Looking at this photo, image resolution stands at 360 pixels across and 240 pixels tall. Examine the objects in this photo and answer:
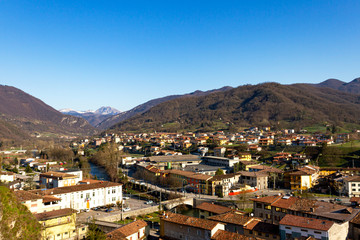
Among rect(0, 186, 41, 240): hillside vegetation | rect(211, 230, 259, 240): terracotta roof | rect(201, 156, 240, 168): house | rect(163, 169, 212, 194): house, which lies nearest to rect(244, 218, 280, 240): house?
rect(211, 230, 259, 240): terracotta roof

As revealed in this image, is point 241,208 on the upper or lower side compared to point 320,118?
lower

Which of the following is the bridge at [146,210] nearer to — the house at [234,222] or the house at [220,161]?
the house at [234,222]

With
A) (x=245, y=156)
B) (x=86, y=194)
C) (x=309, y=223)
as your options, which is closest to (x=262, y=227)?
(x=309, y=223)

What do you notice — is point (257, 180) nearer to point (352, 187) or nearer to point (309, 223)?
point (352, 187)

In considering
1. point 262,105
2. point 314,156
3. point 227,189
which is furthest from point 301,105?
point 227,189

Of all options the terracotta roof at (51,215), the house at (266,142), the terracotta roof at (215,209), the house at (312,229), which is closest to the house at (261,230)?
the house at (312,229)

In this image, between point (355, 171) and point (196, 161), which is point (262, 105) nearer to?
point (196, 161)
